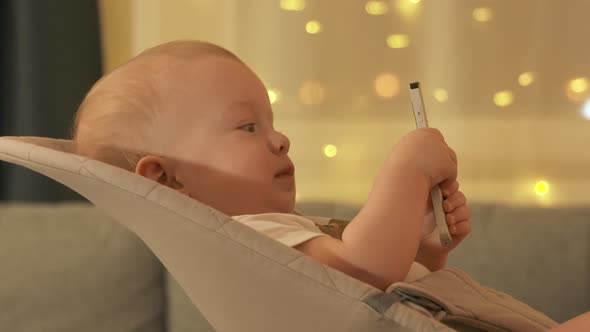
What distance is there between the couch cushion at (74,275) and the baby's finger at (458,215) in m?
0.82

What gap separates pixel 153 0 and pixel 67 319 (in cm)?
106

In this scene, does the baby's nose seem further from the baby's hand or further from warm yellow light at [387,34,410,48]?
warm yellow light at [387,34,410,48]

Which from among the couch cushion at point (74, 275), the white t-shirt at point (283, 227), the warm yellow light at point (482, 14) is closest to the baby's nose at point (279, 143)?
the white t-shirt at point (283, 227)

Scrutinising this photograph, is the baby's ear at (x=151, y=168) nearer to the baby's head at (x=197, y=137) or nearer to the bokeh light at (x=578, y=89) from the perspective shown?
the baby's head at (x=197, y=137)

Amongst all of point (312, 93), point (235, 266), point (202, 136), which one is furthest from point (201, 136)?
point (312, 93)

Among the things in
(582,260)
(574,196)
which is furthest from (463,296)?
(574,196)

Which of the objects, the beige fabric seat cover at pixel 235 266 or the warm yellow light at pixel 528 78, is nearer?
the beige fabric seat cover at pixel 235 266

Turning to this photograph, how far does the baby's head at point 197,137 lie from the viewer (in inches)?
40.5

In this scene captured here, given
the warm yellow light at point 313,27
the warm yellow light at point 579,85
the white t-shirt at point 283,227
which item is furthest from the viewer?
the warm yellow light at point 313,27

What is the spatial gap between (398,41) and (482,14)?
9.1 inches

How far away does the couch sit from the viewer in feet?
4.85

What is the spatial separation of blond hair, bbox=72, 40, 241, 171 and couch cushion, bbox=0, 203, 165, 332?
1.92 feet

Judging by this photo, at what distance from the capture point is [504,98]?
210 centimetres

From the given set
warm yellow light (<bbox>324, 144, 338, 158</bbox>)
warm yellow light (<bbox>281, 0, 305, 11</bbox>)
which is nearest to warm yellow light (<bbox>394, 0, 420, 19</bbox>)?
warm yellow light (<bbox>281, 0, 305, 11</bbox>)
